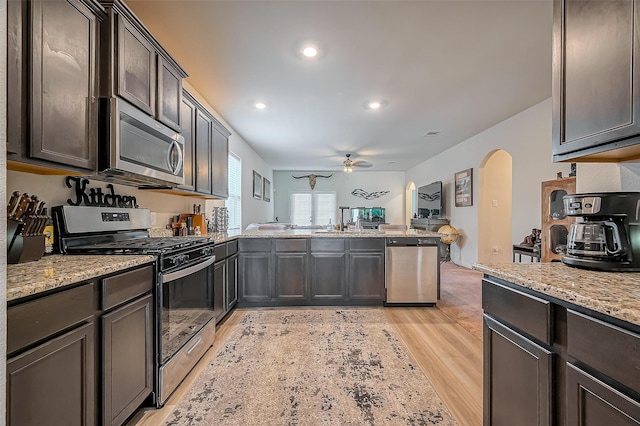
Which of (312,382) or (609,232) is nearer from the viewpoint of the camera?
(609,232)

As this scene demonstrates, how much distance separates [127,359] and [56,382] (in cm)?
43

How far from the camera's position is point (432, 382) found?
2.03 m

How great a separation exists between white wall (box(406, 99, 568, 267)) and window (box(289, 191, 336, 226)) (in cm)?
479

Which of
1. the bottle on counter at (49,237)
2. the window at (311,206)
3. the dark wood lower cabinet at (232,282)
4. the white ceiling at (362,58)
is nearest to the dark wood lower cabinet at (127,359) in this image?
the bottle on counter at (49,237)

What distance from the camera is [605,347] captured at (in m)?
0.82

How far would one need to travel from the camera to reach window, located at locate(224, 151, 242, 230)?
5.30 meters

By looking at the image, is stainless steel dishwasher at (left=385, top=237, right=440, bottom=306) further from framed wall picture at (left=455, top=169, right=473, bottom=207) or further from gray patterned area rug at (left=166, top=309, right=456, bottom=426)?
framed wall picture at (left=455, top=169, right=473, bottom=207)

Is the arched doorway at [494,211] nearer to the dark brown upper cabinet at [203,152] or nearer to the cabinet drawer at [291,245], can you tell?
the cabinet drawer at [291,245]

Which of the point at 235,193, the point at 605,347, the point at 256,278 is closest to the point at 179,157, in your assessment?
the point at 256,278

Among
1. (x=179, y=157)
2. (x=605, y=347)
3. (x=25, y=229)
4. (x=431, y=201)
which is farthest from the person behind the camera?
(x=431, y=201)

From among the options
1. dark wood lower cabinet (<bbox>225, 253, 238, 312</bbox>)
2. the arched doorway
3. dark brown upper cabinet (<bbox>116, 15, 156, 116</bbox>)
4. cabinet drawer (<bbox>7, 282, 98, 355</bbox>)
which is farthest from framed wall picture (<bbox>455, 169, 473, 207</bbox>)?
cabinet drawer (<bbox>7, 282, 98, 355</bbox>)

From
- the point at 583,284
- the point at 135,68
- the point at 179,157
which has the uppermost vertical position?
the point at 135,68

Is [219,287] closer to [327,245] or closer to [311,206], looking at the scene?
[327,245]

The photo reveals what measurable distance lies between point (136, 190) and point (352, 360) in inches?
89.2
